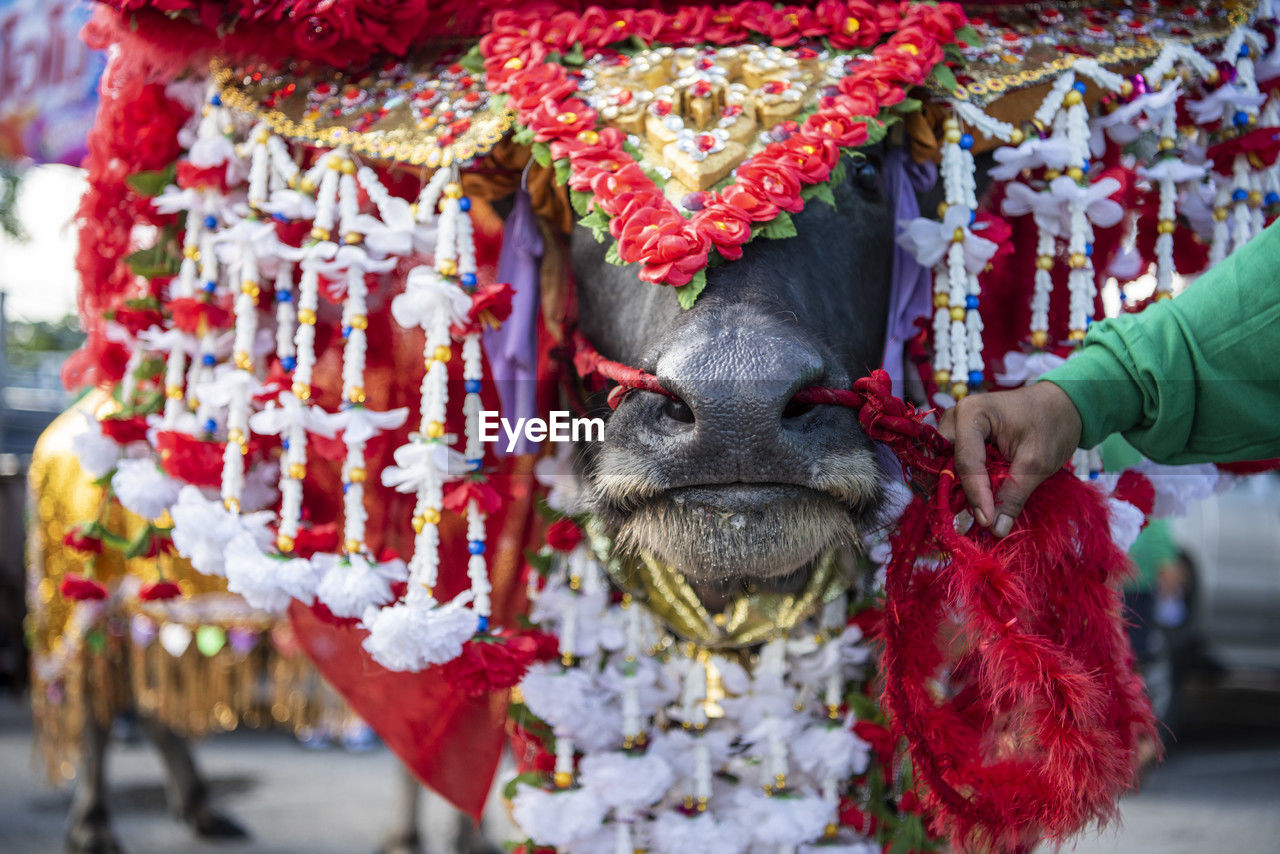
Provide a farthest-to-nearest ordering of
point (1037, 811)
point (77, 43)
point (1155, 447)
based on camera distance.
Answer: point (77, 43), point (1155, 447), point (1037, 811)

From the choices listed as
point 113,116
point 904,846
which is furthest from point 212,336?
point 904,846

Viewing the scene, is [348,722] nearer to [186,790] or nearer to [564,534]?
[186,790]

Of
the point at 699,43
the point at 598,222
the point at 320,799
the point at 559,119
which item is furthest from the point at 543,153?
the point at 320,799

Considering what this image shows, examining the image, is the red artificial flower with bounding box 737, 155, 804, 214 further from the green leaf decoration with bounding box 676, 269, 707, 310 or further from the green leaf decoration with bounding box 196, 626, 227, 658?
the green leaf decoration with bounding box 196, 626, 227, 658

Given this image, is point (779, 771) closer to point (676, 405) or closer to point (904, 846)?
point (904, 846)

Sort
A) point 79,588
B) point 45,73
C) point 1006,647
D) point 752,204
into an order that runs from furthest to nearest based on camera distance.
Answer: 1. point 45,73
2. point 79,588
3. point 752,204
4. point 1006,647

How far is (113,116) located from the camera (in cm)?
206

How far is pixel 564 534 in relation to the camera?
6.53 ft

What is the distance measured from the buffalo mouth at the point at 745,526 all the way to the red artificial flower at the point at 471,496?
41 cm

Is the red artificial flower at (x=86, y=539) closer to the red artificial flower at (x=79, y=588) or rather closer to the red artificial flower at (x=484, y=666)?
the red artificial flower at (x=79, y=588)

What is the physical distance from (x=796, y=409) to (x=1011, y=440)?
10.9 inches

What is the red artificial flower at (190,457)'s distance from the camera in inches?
76.2

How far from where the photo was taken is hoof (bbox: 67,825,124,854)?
3.93 meters

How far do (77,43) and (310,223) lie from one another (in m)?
5.83
